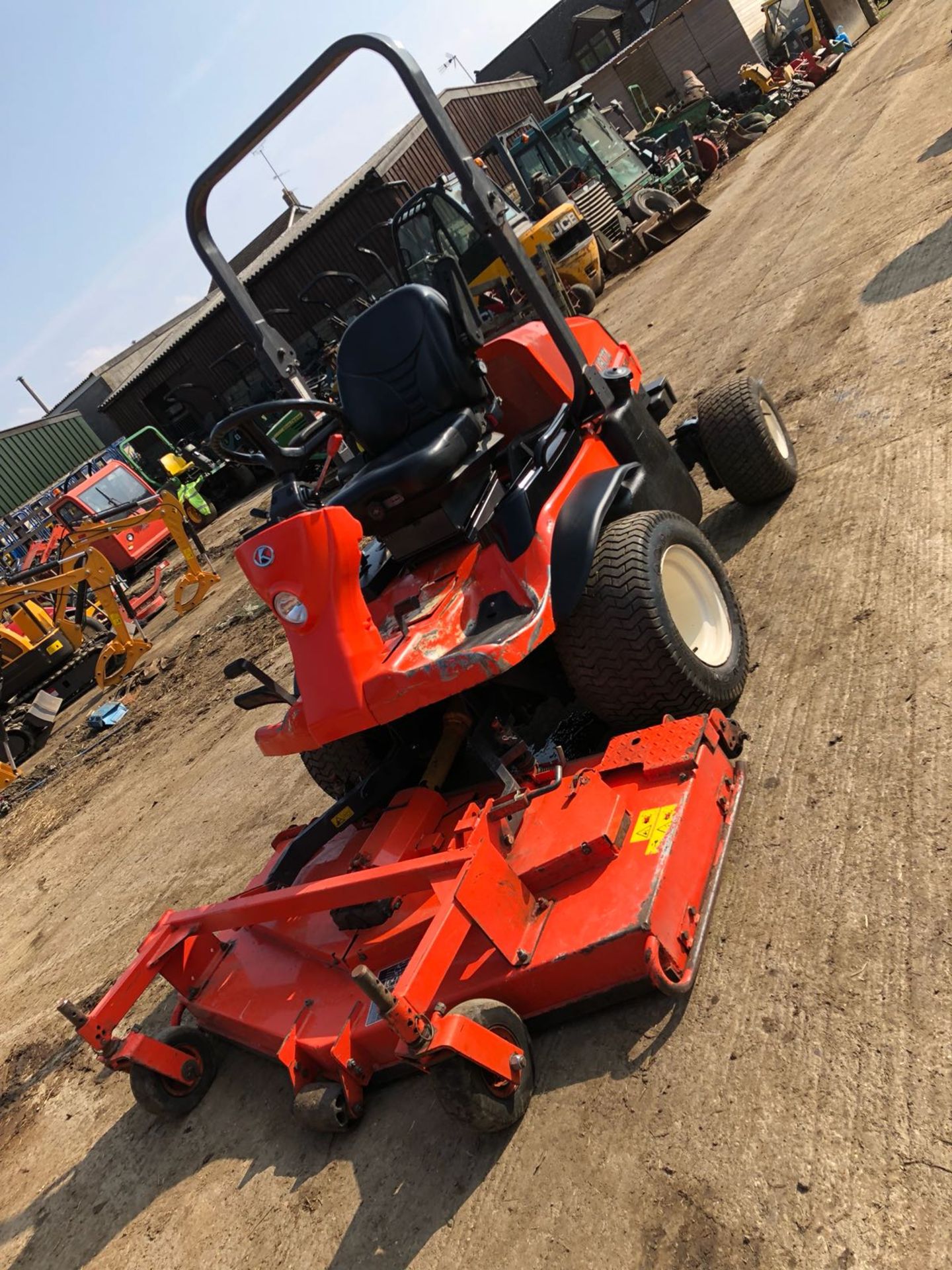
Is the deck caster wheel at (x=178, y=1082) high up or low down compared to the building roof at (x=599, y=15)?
down

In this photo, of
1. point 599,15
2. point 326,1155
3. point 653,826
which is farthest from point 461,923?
point 599,15

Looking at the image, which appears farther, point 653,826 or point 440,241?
point 440,241

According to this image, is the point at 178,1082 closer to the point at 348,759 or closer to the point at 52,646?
the point at 348,759

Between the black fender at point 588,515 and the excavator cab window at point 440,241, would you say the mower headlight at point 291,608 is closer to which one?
the black fender at point 588,515

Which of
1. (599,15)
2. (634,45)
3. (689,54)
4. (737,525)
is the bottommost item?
(737,525)

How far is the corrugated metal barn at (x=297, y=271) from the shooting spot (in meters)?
20.4

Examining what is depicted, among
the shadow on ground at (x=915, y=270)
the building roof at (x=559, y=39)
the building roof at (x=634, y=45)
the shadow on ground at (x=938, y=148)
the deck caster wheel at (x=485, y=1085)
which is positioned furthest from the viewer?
the building roof at (x=559, y=39)

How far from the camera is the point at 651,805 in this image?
8.63ft

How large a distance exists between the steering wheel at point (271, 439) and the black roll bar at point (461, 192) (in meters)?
0.20

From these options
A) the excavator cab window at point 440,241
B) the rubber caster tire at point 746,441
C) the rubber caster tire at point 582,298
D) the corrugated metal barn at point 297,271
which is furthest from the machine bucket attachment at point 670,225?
the rubber caster tire at point 746,441

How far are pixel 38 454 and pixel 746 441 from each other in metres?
29.1

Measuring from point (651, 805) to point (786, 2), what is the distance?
30366 mm

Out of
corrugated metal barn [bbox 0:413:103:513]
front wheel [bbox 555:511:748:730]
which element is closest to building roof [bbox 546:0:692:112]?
corrugated metal barn [bbox 0:413:103:513]

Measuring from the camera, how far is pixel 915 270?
5336 millimetres
